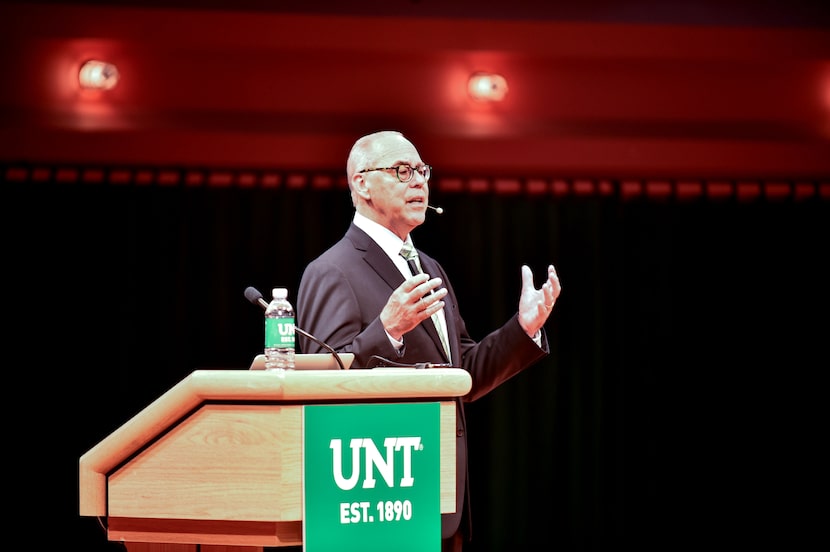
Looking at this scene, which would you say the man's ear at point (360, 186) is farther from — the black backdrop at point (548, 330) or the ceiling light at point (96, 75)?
the ceiling light at point (96, 75)

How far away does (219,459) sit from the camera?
1701 mm

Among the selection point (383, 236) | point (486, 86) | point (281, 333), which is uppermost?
point (486, 86)

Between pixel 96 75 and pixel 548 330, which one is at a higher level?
pixel 96 75

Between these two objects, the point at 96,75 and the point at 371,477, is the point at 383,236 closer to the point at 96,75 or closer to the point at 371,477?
the point at 371,477

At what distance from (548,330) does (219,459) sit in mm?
3322

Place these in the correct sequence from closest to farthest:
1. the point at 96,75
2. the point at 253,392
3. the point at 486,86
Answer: the point at 253,392 < the point at 96,75 < the point at 486,86

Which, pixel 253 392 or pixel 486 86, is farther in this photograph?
pixel 486 86

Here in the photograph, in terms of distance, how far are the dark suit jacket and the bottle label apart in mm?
264

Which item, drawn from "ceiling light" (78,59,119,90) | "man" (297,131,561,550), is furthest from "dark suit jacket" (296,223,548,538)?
"ceiling light" (78,59,119,90)

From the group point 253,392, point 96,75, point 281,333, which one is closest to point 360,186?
point 281,333

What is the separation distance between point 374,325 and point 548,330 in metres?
2.73

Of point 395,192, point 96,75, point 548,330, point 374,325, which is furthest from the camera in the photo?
point 548,330

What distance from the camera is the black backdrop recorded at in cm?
462

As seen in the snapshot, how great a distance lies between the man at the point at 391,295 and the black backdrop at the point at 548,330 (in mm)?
2045
